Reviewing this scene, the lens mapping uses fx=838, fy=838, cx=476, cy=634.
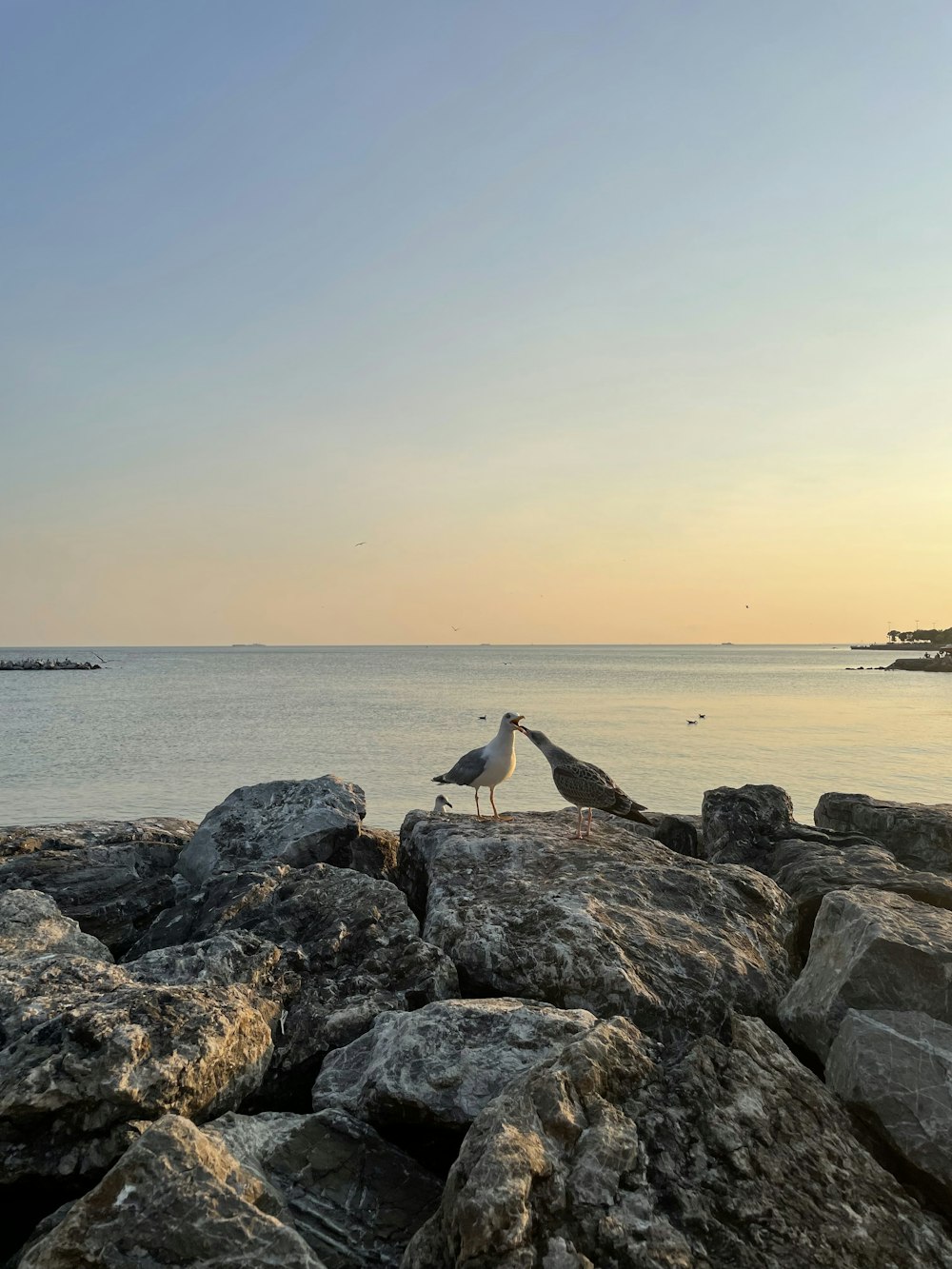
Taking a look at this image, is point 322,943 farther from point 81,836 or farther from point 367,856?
point 81,836

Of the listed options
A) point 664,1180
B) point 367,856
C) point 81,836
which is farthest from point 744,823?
point 81,836

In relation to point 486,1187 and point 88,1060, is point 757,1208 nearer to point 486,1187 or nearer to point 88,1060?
point 486,1187

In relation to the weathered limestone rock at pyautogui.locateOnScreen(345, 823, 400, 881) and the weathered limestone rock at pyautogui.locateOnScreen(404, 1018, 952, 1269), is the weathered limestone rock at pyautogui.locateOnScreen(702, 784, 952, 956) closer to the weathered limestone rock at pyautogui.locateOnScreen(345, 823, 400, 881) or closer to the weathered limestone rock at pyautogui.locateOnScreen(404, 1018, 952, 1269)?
the weathered limestone rock at pyautogui.locateOnScreen(404, 1018, 952, 1269)

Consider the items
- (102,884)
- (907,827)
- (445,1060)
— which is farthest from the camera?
(907,827)

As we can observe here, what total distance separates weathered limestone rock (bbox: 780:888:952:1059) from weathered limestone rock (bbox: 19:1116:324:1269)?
3.16 meters

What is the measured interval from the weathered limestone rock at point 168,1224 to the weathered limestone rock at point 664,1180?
0.59 metres

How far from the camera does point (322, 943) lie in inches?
252

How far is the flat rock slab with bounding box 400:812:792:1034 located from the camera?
539 cm

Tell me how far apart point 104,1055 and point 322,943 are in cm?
225

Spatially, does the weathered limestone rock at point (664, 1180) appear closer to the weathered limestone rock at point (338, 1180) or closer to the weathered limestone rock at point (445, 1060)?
the weathered limestone rock at point (445, 1060)

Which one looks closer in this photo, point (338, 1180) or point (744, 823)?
point (338, 1180)

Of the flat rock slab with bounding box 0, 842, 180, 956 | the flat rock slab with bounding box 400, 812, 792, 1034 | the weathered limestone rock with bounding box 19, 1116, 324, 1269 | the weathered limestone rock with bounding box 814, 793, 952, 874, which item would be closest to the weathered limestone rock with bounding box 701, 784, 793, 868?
the weathered limestone rock with bounding box 814, 793, 952, 874

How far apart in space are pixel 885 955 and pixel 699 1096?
1.69 metres

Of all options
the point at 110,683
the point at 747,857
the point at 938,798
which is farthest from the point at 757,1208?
the point at 110,683
